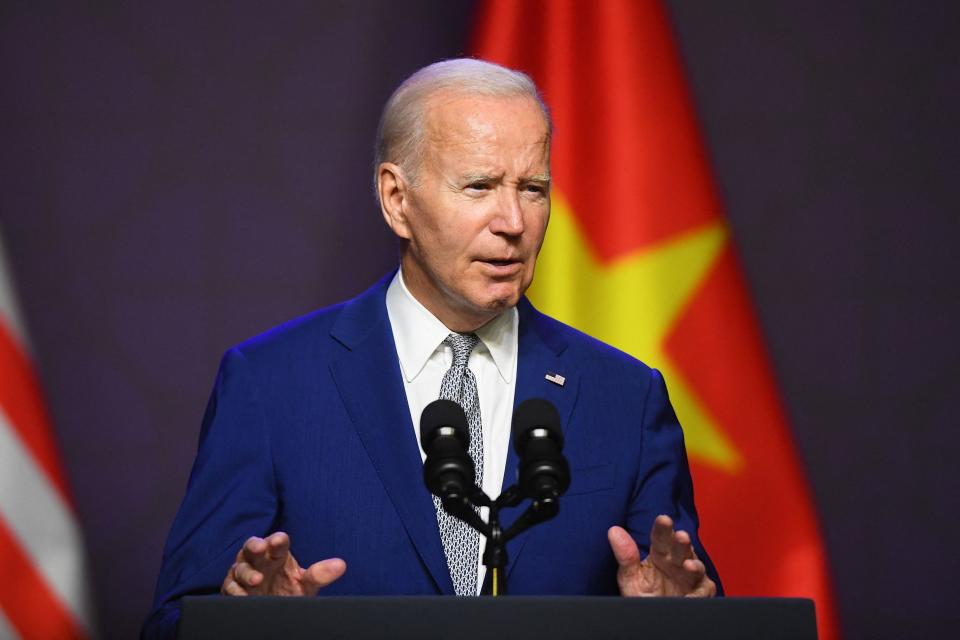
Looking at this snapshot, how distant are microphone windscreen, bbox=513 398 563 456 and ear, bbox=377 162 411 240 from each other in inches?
34.2

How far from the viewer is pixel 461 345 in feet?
7.34

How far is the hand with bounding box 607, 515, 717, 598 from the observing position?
1.68 metres

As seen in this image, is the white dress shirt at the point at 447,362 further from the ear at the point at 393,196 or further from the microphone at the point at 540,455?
the microphone at the point at 540,455

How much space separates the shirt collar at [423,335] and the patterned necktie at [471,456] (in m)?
0.03

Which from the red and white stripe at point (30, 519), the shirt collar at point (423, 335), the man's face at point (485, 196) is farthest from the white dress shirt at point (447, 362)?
the red and white stripe at point (30, 519)

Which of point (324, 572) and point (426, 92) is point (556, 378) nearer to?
point (426, 92)

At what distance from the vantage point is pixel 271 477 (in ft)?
6.95

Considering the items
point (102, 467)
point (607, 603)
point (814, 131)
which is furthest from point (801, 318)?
point (607, 603)

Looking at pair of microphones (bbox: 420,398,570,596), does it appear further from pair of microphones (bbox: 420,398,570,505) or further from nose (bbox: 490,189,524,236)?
nose (bbox: 490,189,524,236)

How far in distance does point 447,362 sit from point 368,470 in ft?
0.88

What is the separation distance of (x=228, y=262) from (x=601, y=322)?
97cm

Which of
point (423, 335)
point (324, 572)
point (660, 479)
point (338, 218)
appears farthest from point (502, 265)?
point (338, 218)

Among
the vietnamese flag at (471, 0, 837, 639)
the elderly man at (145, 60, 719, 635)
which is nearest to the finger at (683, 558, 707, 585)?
the elderly man at (145, 60, 719, 635)

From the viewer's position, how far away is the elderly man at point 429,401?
205 cm
